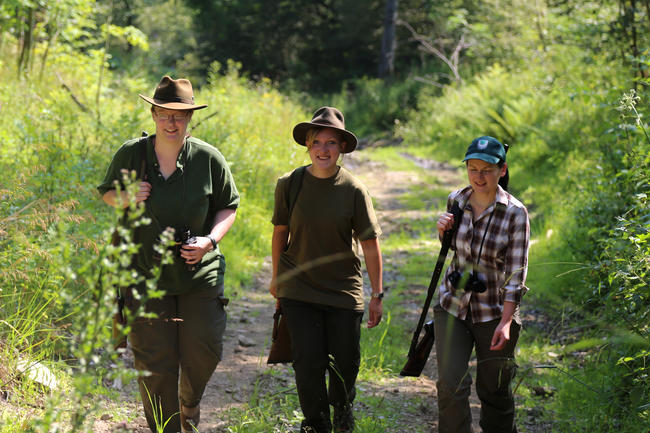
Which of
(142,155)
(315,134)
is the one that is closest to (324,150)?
(315,134)

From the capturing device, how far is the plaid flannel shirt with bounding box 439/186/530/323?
386 cm

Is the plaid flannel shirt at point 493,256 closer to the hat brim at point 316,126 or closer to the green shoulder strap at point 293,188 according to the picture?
the hat brim at point 316,126

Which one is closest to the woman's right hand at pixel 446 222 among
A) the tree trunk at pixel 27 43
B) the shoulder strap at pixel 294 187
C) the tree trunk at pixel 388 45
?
the shoulder strap at pixel 294 187

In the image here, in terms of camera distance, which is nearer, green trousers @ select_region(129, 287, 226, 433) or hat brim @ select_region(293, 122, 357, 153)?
green trousers @ select_region(129, 287, 226, 433)

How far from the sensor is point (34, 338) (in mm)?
4840

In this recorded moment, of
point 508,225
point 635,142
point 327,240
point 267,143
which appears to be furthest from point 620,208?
point 267,143

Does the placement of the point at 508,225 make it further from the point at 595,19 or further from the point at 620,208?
the point at 595,19

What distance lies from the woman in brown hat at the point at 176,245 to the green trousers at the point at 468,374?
1318 millimetres

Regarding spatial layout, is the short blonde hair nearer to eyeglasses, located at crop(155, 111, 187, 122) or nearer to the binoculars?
eyeglasses, located at crop(155, 111, 187, 122)

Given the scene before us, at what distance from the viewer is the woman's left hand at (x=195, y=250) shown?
12.5 ft

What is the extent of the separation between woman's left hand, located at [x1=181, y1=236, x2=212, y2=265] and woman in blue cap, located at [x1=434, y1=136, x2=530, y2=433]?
134cm

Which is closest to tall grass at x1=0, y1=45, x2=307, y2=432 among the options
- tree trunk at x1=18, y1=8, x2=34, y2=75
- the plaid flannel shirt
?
tree trunk at x1=18, y1=8, x2=34, y2=75

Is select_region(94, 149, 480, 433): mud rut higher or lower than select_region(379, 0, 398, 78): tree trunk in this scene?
lower

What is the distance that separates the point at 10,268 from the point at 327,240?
205 centimetres
